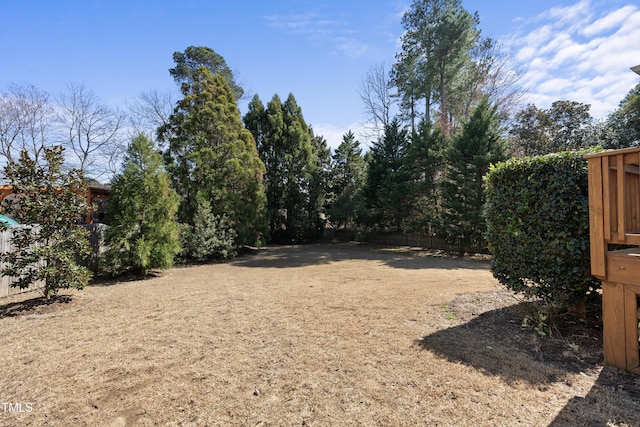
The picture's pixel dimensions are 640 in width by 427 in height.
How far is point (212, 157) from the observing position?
11391 millimetres

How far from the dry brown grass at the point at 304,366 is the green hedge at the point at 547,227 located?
1.78ft

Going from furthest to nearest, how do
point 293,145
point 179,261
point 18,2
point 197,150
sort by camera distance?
1. point 293,145
2. point 197,150
3. point 179,261
4. point 18,2

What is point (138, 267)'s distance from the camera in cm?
783

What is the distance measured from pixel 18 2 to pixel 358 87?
59.3 feet

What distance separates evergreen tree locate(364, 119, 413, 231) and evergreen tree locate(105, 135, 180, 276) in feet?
33.7

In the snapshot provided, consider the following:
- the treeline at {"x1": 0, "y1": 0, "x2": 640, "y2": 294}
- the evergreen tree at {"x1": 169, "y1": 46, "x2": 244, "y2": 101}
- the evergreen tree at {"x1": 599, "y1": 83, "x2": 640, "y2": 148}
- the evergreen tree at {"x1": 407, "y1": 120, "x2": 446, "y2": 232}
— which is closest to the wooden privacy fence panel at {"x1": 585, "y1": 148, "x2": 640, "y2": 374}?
the treeline at {"x1": 0, "y1": 0, "x2": 640, "y2": 294}

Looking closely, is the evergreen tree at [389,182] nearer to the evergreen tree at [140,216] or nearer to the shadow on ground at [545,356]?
the evergreen tree at [140,216]

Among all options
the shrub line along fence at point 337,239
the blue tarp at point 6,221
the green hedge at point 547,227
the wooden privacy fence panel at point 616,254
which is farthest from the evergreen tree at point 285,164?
the wooden privacy fence panel at point 616,254

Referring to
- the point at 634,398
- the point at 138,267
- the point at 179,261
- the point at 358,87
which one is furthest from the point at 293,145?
the point at 634,398

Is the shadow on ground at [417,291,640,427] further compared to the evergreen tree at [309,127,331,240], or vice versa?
the evergreen tree at [309,127,331,240]

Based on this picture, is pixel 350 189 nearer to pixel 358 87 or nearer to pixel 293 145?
pixel 293 145

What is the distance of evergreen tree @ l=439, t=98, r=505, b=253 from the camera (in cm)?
1160

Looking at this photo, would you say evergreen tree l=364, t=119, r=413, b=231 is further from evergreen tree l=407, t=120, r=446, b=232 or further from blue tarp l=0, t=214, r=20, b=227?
blue tarp l=0, t=214, r=20, b=227

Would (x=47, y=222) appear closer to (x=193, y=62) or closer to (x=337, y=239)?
(x=337, y=239)
